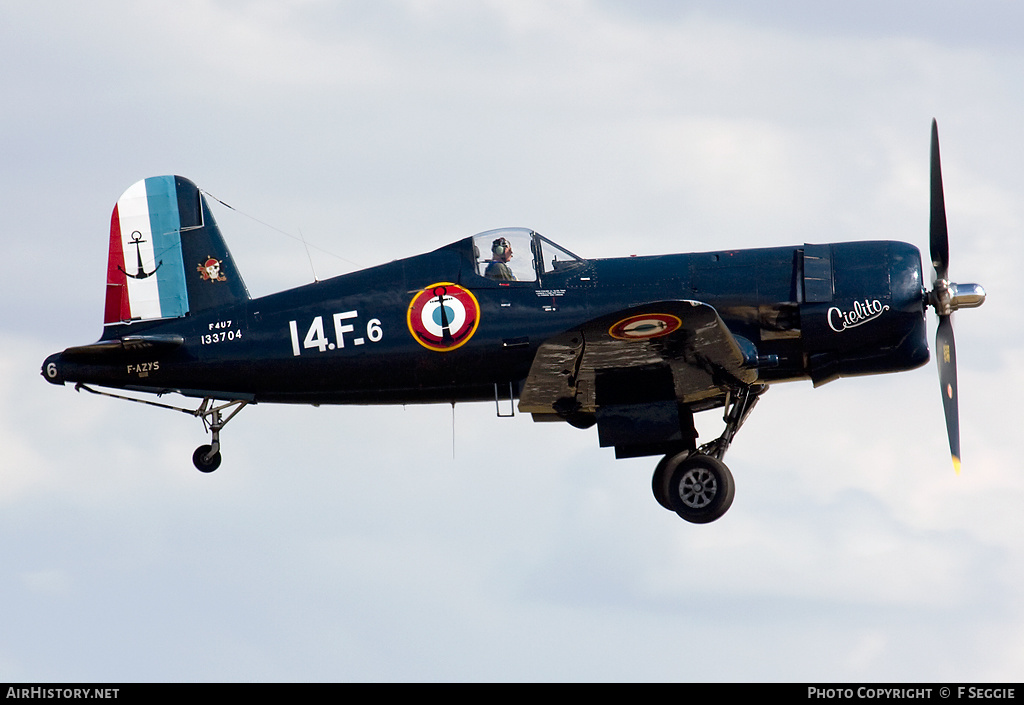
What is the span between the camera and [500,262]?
1569cm

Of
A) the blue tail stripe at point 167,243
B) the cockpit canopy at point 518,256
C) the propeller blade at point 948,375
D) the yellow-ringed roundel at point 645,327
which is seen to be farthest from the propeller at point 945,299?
the blue tail stripe at point 167,243

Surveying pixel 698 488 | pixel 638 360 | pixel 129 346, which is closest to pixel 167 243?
Answer: pixel 129 346

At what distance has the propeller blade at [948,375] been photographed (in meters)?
16.2

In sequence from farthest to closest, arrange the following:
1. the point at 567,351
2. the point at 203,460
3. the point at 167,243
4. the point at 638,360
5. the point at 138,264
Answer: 1. the point at 167,243
2. the point at 138,264
3. the point at 203,460
4. the point at 638,360
5. the point at 567,351

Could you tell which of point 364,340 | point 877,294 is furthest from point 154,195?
point 877,294

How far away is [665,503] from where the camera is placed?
1647cm

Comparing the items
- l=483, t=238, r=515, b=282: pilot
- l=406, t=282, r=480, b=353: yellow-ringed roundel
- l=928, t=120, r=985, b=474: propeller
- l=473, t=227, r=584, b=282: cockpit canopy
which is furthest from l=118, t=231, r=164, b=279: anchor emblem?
l=928, t=120, r=985, b=474: propeller

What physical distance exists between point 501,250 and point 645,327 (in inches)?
90.4

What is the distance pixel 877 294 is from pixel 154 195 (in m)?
8.73

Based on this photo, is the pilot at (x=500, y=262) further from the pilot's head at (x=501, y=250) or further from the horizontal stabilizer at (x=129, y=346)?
the horizontal stabilizer at (x=129, y=346)

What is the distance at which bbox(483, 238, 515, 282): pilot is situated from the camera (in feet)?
51.3

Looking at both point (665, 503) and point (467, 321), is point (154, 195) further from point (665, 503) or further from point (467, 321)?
point (665, 503)

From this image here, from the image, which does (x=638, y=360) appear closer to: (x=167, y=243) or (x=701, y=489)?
(x=701, y=489)
